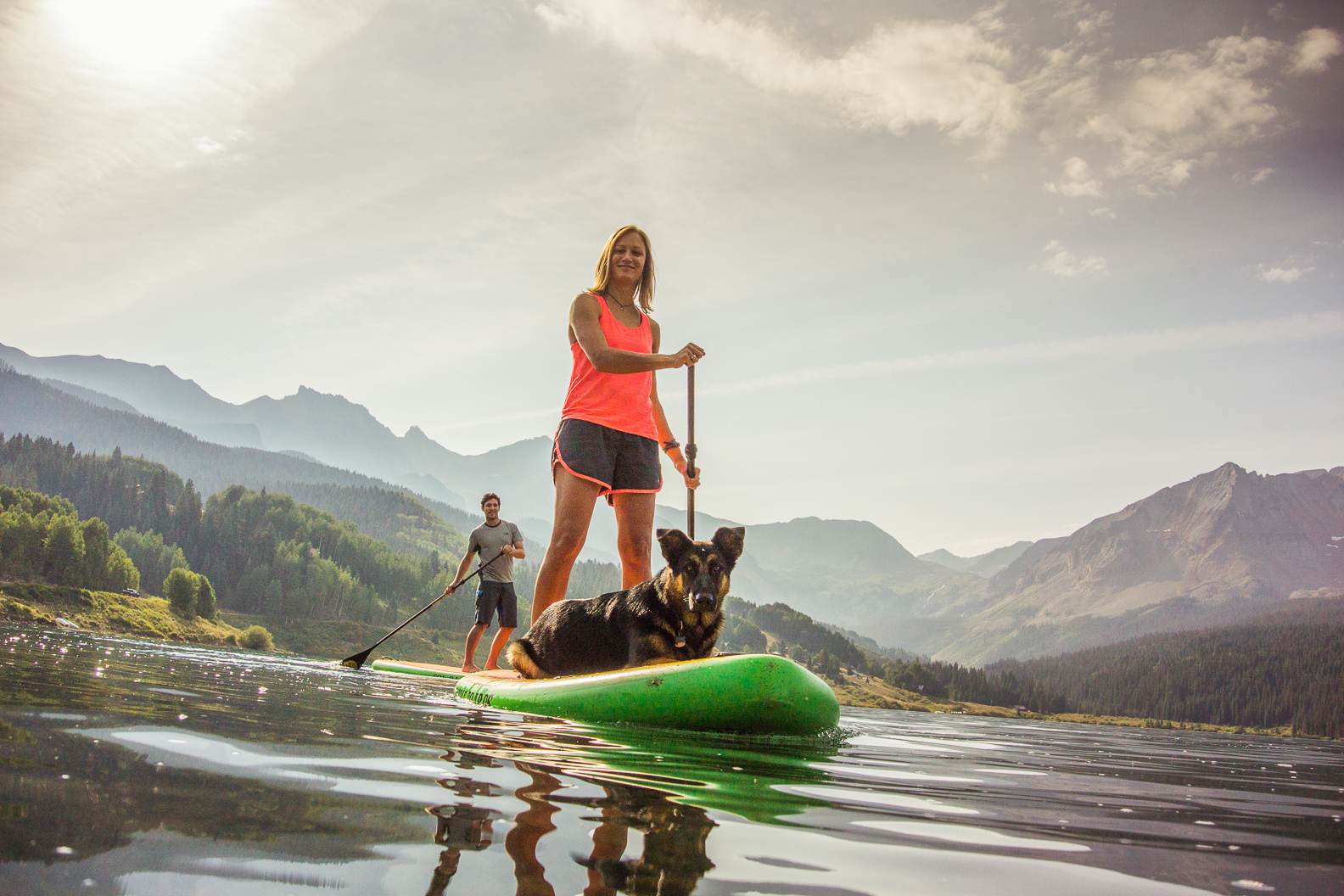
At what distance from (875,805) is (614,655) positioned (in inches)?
169

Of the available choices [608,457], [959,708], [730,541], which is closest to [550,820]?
[730,541]

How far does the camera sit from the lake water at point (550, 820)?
69.1 inches

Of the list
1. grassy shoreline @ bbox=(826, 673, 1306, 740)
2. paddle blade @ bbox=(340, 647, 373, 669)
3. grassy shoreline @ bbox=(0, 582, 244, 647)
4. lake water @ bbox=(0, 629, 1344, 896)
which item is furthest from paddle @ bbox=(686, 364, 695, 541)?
grassy shoreline @ bbox=(826, 673, 1306, 740)

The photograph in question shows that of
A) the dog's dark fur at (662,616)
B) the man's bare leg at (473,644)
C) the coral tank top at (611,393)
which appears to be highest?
the coral tank top at (611,393)

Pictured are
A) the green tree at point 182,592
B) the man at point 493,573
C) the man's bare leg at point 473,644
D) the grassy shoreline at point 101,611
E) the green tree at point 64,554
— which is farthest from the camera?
the green tree at point 182,592

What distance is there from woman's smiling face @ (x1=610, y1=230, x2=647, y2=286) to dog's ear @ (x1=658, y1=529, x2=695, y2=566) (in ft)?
10.5

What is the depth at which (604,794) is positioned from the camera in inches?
112

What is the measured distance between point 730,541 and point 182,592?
147183 millimetres

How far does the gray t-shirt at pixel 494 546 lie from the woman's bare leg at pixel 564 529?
5011mm

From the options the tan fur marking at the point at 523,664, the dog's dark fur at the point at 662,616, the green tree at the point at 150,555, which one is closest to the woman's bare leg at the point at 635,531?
the dog's dark fur at the point at 662,616

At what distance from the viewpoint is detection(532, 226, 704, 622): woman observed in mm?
7766

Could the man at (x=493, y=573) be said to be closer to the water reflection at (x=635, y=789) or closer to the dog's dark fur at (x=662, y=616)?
the dog's dark fur at (x=662, y=616)

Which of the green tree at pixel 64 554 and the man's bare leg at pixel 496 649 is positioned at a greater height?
the man's bare leg at pixel 496 649

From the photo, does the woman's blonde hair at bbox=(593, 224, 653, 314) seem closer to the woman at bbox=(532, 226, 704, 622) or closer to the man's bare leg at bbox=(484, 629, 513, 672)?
the woman at bbox=(532, 226, 704, 622)
